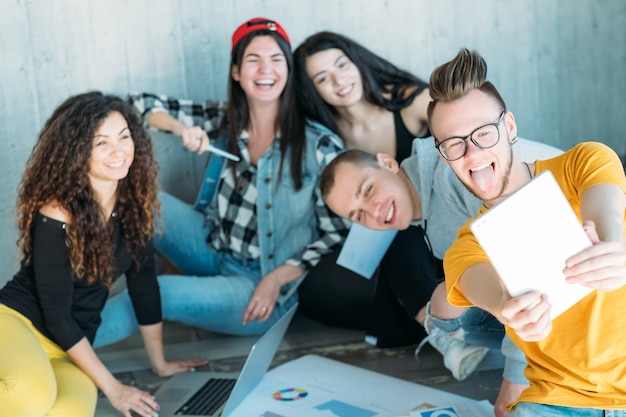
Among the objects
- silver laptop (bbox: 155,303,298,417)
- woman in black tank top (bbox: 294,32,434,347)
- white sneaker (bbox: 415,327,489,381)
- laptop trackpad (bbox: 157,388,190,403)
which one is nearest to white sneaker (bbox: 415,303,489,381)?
white sneaker (bbox: 415,327,489,381)

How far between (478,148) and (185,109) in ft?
5.05

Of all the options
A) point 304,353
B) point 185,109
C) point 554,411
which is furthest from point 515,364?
point 185,109

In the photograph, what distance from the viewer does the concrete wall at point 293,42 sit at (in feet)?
8.91

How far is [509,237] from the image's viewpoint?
119 cm

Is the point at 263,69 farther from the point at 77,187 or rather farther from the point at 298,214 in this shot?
the point at 77,187

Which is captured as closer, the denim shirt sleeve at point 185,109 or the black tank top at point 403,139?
the black tank top at point 403,139

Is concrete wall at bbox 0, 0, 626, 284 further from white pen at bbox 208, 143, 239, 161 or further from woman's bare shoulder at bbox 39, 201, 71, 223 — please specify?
woman's bare shoulder at bbox 39, 201, 71, 223

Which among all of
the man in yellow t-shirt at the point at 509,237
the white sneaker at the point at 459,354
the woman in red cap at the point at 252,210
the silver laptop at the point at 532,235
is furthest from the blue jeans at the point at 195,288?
the silver laptop at the point at 532,235

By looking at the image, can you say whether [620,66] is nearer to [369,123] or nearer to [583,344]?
[369,123]

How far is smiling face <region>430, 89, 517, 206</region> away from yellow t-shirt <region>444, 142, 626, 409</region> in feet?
0.33

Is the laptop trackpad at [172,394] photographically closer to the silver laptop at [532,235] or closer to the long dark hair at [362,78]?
the long dark hair at [362,78]

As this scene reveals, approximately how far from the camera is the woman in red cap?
2459 millimetres

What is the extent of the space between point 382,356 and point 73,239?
95cm

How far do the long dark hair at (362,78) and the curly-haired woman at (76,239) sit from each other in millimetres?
647
